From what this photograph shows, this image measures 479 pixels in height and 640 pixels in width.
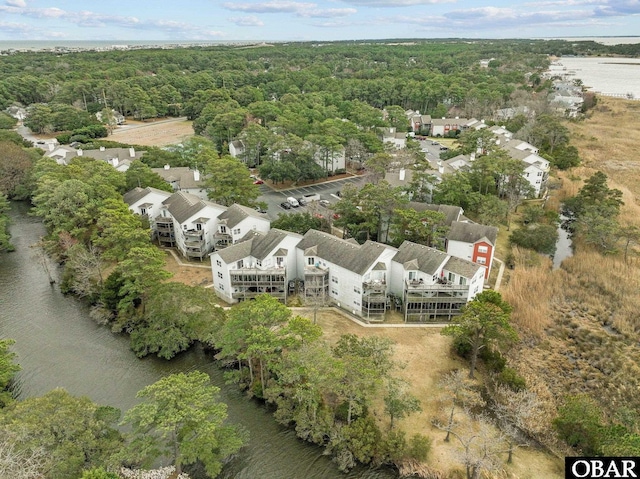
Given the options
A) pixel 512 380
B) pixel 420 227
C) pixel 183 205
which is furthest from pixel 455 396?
pixel 183 205

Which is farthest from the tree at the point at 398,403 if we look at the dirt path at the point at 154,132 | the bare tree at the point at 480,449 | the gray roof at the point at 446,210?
the dirt path at the point at 154,132

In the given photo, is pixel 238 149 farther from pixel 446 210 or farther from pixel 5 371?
pixel 5 371

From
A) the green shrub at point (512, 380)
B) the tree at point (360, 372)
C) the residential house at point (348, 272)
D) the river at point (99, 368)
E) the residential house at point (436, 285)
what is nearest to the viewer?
the river at point (99, 368)

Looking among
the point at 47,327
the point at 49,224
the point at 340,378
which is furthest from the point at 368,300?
the point at 49,224

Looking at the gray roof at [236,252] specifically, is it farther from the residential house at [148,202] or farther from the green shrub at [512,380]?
the green shrub at [512,380]

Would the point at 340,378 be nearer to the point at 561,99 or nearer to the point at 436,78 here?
the point at 436,78

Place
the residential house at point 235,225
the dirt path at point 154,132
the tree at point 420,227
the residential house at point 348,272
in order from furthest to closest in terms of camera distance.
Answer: the dirt path at point 154,132
the residential house at point 235,225
the tree at point 420,227
the residential house at point 348,272
